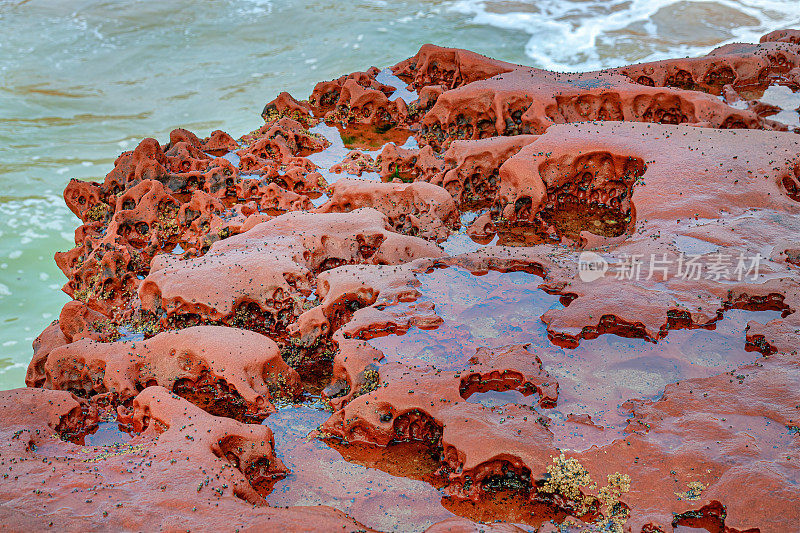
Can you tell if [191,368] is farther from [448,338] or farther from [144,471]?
[448,338]

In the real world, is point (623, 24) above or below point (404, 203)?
above

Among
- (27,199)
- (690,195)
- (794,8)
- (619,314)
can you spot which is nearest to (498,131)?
(690,195)

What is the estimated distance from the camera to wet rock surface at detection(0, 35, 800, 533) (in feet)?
13.6

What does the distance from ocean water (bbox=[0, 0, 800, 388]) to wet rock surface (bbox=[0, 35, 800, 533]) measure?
9095mm

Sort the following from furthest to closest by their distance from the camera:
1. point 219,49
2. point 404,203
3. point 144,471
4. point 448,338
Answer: point 219,49 → point 404,203 → point 448,338 → point 144,471

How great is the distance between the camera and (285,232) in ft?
23.9

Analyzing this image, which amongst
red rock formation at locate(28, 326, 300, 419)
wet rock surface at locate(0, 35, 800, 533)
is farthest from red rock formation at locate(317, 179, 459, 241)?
red rock formation at locate(28, 326, 300, 419)

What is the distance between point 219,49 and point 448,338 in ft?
65.5

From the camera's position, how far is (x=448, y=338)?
221 inches

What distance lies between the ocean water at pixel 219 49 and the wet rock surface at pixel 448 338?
9095mm

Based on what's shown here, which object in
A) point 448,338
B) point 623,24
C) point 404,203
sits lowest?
point 448,338

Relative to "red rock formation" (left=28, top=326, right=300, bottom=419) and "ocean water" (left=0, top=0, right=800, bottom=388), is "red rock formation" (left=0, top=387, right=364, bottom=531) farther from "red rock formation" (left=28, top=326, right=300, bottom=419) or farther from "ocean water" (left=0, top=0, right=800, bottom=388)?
"ocean water" (left=0, top=0, right=800, bottom=388)

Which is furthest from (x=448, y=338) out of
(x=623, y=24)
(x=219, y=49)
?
(x=623, y=24)

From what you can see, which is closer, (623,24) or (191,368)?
(191,368)
